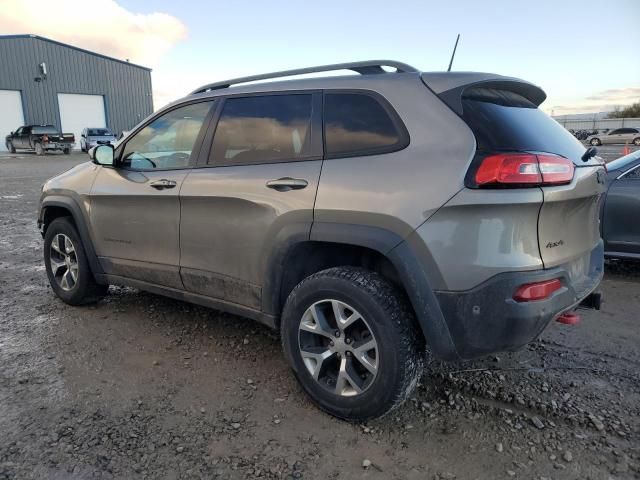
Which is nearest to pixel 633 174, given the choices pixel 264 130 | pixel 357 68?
pixel 357 68

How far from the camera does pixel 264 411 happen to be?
9.29ft

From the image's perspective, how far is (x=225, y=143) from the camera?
10.9 feet

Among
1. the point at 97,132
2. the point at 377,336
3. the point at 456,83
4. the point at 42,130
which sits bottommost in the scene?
the point at 97,132

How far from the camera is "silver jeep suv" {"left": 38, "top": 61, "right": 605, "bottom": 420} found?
2.31 m

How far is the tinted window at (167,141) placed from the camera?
355cm

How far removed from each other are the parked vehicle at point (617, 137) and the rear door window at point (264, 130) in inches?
1640

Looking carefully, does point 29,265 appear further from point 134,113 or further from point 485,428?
point 134,113

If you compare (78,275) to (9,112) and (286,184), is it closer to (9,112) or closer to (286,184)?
(286,184)

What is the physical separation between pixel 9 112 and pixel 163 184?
3724 centimetres

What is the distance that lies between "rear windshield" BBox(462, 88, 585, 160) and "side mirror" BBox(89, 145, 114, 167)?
2.81 metres

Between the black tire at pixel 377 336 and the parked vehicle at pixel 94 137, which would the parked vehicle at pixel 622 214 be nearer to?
the black tire at pixel 377 336

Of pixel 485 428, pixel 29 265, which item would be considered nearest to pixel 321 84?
pixel 485 428

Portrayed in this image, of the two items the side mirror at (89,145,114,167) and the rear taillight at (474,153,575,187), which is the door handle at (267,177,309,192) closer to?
the rear taillight at (474,153,575,187)

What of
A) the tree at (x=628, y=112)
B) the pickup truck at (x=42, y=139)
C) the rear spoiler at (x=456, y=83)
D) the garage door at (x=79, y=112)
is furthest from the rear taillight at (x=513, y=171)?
the tree at (x=628, y=112)
